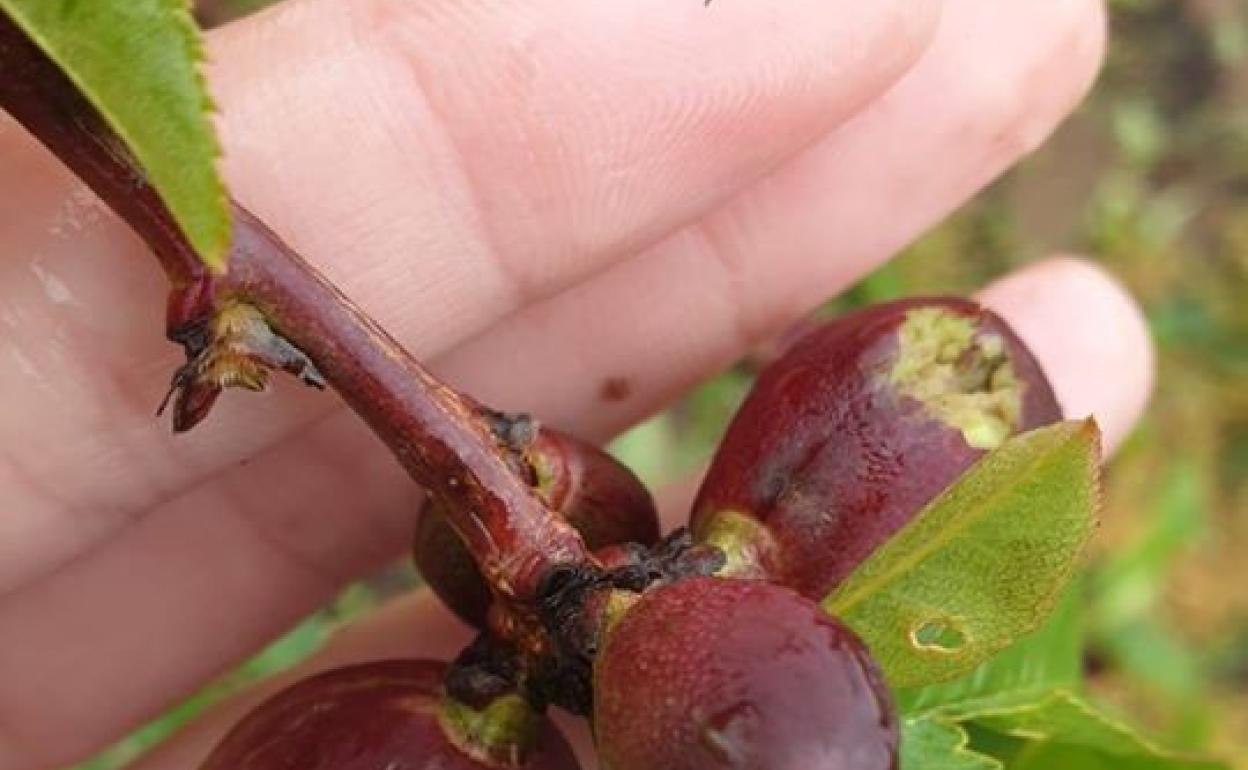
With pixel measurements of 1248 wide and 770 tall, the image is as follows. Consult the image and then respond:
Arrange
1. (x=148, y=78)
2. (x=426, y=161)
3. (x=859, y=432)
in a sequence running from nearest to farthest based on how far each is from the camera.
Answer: (x=148, y=78) → (x=859, y=432) → (x=426, y=161)

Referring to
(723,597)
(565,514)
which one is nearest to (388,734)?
(565,514)

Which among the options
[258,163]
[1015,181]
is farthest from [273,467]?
[1015,181]

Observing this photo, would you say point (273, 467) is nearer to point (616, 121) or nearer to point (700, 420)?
point (616, 121)

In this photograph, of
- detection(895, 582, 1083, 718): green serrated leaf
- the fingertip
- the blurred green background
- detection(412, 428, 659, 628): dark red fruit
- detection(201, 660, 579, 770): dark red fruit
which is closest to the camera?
detection(201, 660, 579, 770): dark red fruit

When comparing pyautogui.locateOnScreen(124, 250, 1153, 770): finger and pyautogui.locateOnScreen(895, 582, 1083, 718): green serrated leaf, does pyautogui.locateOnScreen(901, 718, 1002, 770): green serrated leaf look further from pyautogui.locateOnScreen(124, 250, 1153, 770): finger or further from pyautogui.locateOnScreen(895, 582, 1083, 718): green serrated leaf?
pyautogui.locateOnScreen(124, 250, 1153, 770): finger

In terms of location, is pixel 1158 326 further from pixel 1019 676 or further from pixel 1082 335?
pixel 1019 676

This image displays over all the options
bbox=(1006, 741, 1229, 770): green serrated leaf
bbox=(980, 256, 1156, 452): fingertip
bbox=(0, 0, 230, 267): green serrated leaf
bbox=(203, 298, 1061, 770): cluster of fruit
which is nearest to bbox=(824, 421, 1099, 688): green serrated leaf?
bbox=(203, 298, 1061, 770): cluster of fruit

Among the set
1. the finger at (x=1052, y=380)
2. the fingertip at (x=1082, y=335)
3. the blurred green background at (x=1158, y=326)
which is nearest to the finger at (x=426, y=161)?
the finger at (x=1052, y=380)
